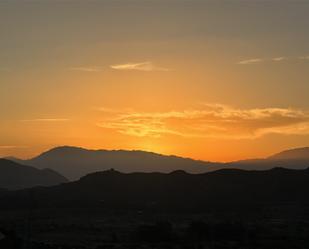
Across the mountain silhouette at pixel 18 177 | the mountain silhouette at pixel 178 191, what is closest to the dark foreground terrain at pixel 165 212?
the mountain silhouette at pixel 178 191

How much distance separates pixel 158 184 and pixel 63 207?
20.7 metres

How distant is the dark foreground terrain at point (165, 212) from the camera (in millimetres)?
51344

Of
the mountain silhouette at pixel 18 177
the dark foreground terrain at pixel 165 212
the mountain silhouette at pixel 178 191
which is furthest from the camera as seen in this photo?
the mountain silhouette at pixel 18 177

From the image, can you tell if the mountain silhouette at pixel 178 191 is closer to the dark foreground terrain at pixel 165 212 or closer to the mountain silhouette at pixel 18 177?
the dark foreground terrain at pixel 165 212

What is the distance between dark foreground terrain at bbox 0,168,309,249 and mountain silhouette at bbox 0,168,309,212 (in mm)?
151

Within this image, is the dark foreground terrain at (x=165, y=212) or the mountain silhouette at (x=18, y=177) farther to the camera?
the mountain silhouette at (x=18, y=177)

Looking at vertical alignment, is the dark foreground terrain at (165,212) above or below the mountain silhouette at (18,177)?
below

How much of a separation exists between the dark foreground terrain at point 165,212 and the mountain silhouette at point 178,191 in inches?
5.9

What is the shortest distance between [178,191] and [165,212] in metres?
16.9

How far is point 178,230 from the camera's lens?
59.7 meters

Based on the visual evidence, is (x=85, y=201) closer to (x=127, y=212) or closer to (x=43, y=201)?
(x=43, y=201)

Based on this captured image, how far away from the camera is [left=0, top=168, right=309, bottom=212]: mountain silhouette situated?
9219 cm

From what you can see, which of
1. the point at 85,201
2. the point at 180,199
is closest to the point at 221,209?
the point at 180,199

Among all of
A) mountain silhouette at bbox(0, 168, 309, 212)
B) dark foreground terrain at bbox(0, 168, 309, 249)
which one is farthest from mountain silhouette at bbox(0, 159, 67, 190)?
dark foreground terrain at bbox(0, 168, 309, 249)
